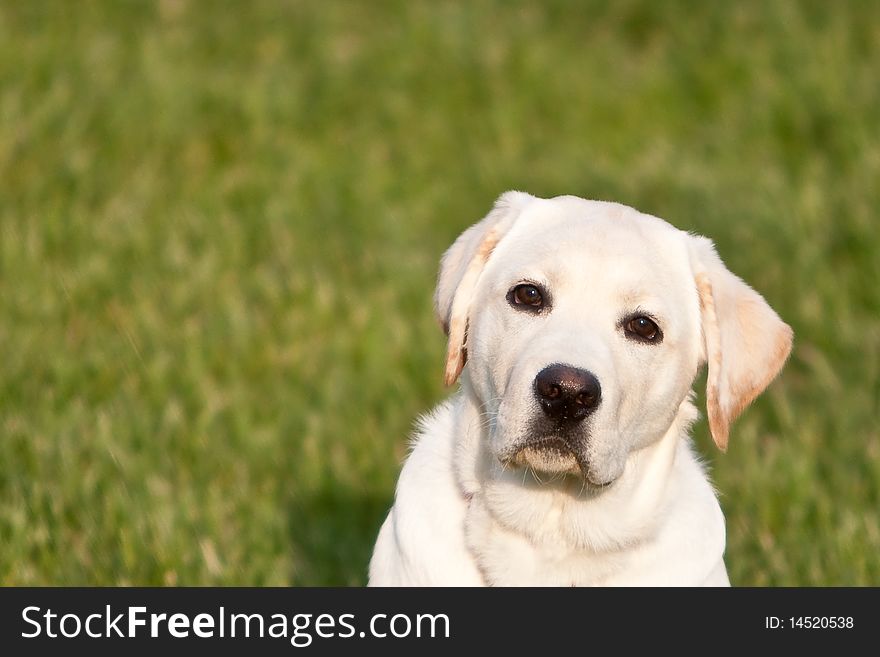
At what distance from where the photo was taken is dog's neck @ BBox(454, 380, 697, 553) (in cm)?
447

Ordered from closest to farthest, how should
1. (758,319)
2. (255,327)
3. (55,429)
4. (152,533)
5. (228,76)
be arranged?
(758,319) < (152,533) < (55,429) < (255,327) < (228,76)

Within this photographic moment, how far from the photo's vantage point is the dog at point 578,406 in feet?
14.1

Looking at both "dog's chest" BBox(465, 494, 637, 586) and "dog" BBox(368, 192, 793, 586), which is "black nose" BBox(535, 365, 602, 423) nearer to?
"dog" BBox(368, 192, 793, 586)

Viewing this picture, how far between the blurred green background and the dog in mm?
1582

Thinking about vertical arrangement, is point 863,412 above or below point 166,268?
below

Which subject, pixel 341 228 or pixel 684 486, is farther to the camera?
pixel 341 228

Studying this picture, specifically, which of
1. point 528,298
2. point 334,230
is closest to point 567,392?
point 528,298

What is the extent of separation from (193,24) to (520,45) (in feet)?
8.46

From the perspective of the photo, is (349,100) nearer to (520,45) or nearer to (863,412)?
(520,45)

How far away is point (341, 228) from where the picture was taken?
9.38 m

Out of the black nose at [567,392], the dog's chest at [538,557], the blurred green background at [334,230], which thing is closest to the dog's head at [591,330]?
the black nose at [567,392]

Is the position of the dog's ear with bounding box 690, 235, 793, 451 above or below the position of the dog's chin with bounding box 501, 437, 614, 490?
above

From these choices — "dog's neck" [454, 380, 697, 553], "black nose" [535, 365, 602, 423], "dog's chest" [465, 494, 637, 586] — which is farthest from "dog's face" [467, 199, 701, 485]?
"dog's chest" [465, 494, 637, 586]
